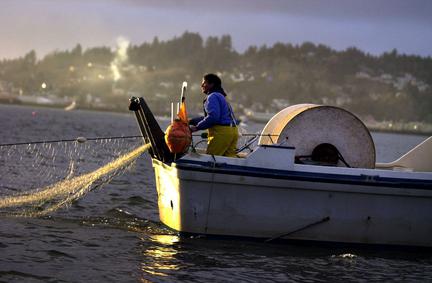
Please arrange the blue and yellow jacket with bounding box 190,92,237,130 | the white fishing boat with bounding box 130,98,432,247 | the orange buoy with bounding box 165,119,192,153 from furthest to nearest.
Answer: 1. the blue and yellow jacket with bounding box 190,92,237,130
2. the orange buoy with bounding box 165,119,192,153
3. the white fishing boat with bounding box 130,98,432,247

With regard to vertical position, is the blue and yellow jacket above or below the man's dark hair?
below

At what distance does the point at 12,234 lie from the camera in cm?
1288

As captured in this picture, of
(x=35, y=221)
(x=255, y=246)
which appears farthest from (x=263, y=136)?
(x=35, y=221)

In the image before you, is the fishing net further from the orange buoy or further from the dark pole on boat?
the orange buoy

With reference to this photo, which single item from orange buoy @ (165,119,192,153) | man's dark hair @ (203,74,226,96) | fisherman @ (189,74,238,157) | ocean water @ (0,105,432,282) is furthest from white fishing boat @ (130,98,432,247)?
man's dark hair @ (203,74,226,96)

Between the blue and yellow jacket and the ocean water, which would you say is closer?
the ocean water

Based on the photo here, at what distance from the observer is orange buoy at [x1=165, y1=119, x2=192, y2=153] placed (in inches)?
504

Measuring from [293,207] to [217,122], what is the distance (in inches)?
74.3

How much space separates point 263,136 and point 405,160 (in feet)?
11.1

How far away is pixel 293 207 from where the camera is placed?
1289 cm

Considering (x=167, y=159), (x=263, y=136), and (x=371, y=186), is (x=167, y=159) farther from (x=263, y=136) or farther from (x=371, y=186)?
(x=371, y=186)

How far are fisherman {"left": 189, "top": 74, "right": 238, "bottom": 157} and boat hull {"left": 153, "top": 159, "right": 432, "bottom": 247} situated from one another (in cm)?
88

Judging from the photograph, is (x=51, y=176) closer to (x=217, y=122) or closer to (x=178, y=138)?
(x=217, y=122)

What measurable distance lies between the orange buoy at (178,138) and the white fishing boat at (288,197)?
0.16 metres
